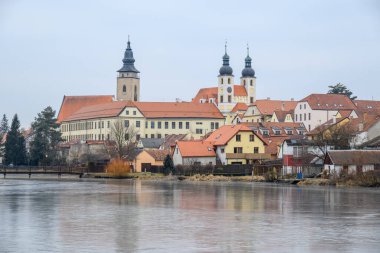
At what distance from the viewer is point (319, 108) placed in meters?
133

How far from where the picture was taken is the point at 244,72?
194 m

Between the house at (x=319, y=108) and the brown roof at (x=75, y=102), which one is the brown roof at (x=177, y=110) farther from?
the brown roof at (x=75, y=102)

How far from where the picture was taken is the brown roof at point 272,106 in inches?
6095

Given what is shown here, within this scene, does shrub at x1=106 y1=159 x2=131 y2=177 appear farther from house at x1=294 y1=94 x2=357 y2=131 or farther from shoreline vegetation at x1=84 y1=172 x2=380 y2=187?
house at x1=294 y1=94 x2=357 y2=131

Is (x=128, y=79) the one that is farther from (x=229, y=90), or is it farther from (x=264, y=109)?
(x=264, y=109)

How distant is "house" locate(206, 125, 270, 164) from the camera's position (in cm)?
9431

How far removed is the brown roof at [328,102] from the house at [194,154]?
41008 millimetres

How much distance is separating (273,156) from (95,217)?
62.4 metres

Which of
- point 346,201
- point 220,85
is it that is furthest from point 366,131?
point 220,85

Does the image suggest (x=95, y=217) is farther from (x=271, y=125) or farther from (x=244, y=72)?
(x=244, y=72)

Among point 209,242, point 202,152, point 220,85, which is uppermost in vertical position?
point 220,85

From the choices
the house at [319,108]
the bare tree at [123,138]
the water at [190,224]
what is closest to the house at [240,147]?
the bare tree at [123,138]

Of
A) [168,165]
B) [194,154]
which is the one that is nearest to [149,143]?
[194,154]

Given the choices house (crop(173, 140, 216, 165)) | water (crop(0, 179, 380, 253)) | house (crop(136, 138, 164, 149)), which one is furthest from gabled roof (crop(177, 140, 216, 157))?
water (crop(0, 179, 380, 253))
